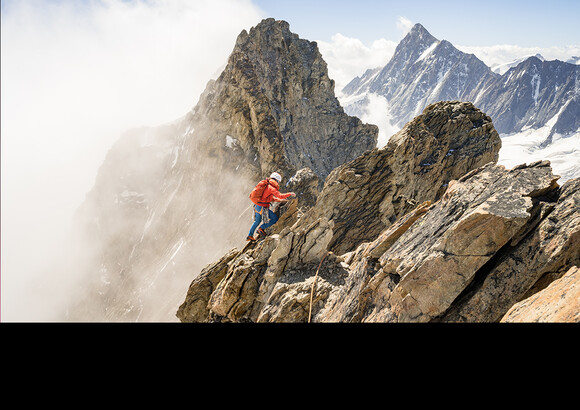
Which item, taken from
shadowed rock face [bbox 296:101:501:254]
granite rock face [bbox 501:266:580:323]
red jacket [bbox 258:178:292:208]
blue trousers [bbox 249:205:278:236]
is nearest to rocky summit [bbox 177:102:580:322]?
granite rock face [bbox 501:266:580:323]

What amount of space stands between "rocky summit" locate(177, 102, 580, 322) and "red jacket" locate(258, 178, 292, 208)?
5.82ft

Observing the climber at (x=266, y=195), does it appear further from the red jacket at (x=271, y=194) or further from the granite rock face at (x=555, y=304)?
the granite rock face at (x=555, y=304)

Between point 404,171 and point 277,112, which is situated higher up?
point 277,112

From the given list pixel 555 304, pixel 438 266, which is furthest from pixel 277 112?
pixel 555 304

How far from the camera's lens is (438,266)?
8.36 metres

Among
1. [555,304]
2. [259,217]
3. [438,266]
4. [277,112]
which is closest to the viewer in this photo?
[555,304]

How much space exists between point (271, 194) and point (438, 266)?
9513 millimetres

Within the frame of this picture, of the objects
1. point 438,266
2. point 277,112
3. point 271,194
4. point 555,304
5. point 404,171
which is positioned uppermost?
point 277,112

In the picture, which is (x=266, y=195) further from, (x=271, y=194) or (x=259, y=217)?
(x=259, y=217)

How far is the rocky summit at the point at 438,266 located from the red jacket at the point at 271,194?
5.82 ft

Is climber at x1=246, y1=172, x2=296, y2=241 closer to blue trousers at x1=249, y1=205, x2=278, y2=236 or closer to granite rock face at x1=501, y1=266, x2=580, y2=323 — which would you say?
blue trousers at x1=249, y1=205, x2=278, y2=236

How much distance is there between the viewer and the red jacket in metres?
15.8
